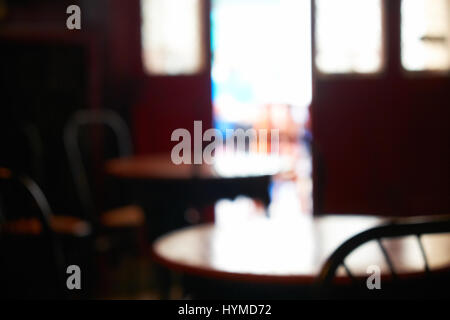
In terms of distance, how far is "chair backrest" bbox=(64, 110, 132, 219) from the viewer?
3609 mm

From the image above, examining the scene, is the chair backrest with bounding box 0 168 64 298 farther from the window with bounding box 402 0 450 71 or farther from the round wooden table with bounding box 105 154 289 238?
the window with bounding box 402 0 450 71

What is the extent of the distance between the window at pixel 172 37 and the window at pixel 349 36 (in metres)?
0.77

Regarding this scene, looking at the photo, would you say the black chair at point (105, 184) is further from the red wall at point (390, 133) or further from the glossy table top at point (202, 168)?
the red wall at point (390, 133)

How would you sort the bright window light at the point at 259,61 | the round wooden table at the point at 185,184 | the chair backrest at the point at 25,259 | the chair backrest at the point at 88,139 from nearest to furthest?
the chair backrest at the point at 25,259 < the round wooden table at the point at 185,184 < the chair backrest at the point at 88,139 < the bright window light at the point at 259,61

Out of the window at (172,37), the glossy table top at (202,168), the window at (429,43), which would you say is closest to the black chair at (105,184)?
the glossy table top at (202,168)

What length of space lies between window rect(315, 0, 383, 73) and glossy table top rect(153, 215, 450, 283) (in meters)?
2.63

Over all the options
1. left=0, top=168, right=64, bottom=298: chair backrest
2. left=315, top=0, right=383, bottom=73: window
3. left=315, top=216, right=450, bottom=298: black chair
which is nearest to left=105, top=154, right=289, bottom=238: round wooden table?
left=0, top=168, right=64, bottom=298: chair backrest

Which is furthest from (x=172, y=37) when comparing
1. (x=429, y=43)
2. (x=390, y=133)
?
(x=429, y=43)

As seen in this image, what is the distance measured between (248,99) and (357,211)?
105 inches

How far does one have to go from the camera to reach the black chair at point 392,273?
0.88 meters

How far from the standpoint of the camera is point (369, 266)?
4.00 feet

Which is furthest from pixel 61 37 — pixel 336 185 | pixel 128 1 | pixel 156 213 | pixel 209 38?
pixel 336 185
